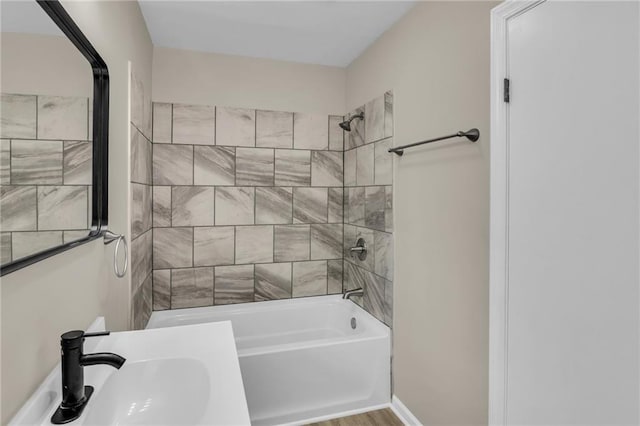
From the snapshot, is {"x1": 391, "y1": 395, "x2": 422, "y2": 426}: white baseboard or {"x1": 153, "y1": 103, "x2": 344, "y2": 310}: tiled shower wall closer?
{"x1": 391, "y1": 395, "x2": 422, "y2": 426}: white baseboard

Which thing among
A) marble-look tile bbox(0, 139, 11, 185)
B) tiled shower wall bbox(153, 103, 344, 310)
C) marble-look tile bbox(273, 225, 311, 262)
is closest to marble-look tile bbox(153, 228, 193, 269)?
tiled shower wall bbox(153, 103, 344, 310)

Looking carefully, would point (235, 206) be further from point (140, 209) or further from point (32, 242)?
point (32, 242)

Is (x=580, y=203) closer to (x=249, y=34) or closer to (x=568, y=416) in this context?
(x=568, y=416)

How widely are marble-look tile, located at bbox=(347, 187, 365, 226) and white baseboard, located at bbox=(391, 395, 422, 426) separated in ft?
4.12

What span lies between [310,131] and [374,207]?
0.93 meters

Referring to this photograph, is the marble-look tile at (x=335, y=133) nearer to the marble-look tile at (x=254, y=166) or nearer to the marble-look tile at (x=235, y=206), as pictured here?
the marble-look tile at (x=254, y=166)

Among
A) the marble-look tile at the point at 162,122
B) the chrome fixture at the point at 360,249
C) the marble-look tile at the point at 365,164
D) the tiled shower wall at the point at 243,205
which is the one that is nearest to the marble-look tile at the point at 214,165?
the tiled shower wall at the point at 243,205

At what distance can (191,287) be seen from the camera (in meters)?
2.76

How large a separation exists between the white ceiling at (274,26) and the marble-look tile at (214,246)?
4.64ft

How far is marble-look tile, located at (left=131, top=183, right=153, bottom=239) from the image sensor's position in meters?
1.93

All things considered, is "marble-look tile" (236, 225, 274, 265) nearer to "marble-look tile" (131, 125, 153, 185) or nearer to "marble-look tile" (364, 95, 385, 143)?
A: "marble-look tile" (131, 125, 153, 185)

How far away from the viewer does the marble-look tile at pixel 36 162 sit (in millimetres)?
816

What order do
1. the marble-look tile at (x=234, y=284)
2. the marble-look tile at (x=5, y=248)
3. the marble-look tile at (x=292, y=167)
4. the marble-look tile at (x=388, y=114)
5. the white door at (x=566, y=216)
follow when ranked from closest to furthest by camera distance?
the marble-look tile at (x=5, y=248) < the white door at (x=566, y=216) < the marble-look tile at (x=388, y=114) < the marble-look tile at (x=234, y=284) < the marble-look tile at (x=292, y=167)

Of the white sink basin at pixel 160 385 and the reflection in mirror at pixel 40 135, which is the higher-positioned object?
the reflection in mirror at pixel 40 135
